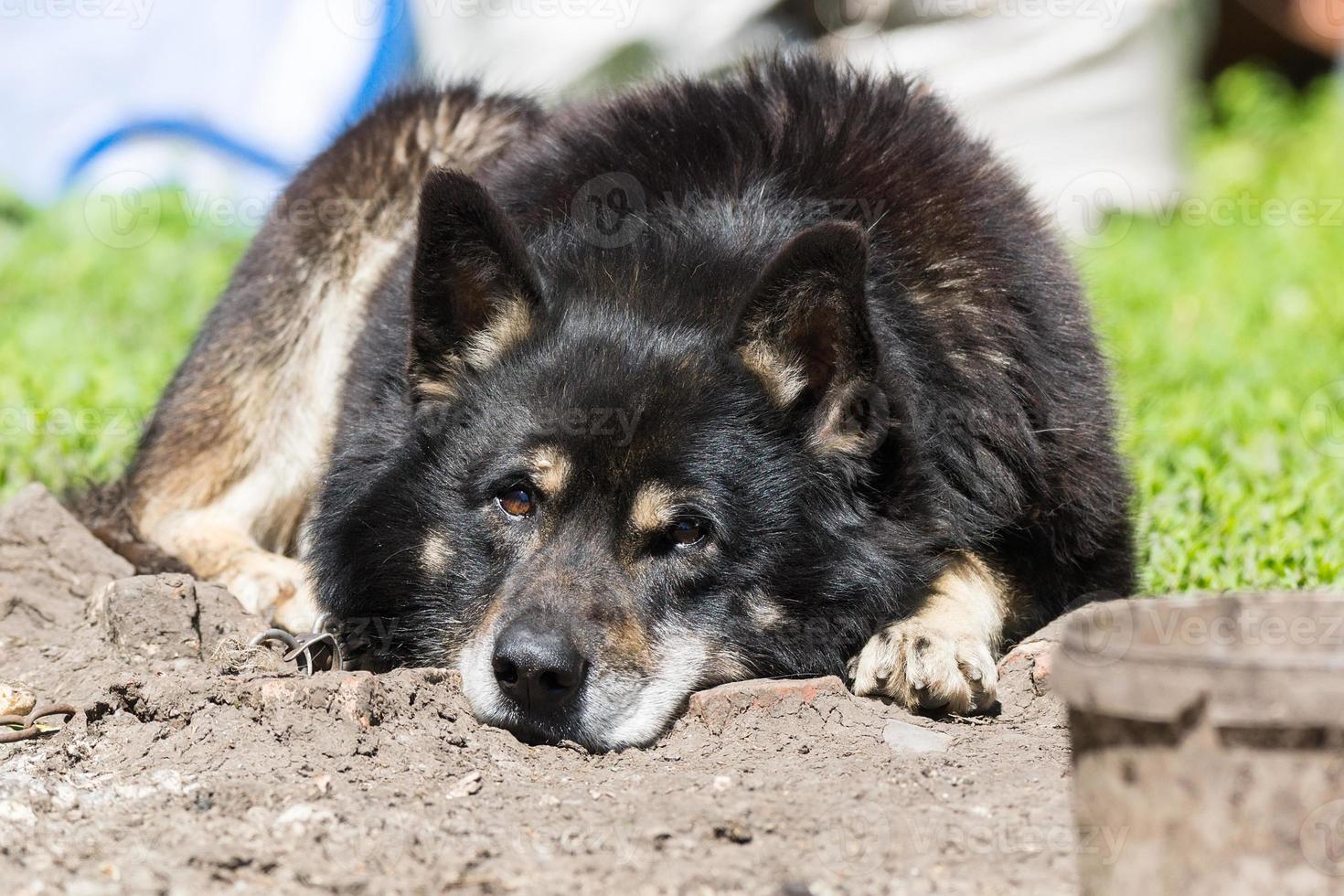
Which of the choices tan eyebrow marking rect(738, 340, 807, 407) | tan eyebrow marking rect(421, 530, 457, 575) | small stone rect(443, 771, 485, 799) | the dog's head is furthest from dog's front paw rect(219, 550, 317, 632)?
tan eyebrow marking rect(738, 340, 807, 407)

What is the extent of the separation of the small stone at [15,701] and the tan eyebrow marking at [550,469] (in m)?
1.41

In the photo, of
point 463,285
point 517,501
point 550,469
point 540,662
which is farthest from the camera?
point 463,285

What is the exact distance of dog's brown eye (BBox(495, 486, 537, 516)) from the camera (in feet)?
11.9

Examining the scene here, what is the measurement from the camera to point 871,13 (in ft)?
34.2

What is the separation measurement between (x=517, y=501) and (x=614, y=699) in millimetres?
598

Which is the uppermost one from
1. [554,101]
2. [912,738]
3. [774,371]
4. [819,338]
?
[554,101]

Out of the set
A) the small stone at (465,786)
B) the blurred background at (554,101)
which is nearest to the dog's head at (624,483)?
the small stone at (465,786)

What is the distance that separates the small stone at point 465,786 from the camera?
10.0 ft

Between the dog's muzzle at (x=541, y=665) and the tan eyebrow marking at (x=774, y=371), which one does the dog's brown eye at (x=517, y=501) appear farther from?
Result: the tan eyebrow marking at (x=774, y=371)

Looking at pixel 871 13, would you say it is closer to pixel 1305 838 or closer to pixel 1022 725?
pixel 1022 725

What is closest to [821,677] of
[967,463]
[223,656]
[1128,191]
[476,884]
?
[967,463]

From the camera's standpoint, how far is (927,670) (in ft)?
11.6

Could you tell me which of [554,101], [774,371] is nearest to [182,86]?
[554,101]

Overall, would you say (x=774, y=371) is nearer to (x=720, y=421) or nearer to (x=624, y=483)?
(x=720, y=421)
